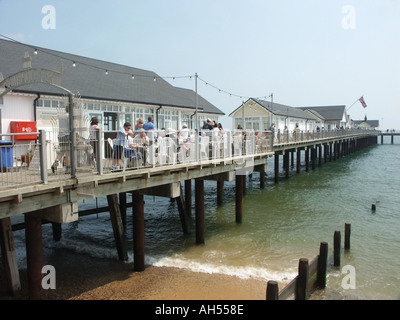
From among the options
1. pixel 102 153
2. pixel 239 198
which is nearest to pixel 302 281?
pixel 102 153

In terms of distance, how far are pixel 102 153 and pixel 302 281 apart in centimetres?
546

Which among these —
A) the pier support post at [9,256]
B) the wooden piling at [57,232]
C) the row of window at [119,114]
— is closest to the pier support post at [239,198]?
the row of window at [119,114]

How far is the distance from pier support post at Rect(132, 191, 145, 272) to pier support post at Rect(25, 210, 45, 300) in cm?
338

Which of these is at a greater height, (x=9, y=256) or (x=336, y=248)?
(x=9, y=256)

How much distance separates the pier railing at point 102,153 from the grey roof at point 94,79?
328 centimetres

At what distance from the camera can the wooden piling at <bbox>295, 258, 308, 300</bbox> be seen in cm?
794

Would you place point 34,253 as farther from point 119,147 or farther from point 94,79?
point 94,79

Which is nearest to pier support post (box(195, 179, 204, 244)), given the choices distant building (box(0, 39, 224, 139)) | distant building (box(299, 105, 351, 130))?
distant building (box(0, 39, 224, 139))

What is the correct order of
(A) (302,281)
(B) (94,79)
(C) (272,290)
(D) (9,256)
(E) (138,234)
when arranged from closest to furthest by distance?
(C) (272,290)
(A) (302,281)
(D) (9,256)
(E) (138,234)
(B) (94,79)

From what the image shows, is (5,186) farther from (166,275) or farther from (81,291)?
(166,275)

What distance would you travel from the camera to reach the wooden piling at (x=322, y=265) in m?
9.20

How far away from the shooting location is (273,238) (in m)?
14.1

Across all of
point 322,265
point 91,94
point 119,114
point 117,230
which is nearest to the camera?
point 322,265

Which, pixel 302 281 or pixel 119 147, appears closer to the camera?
pixel 302 281
